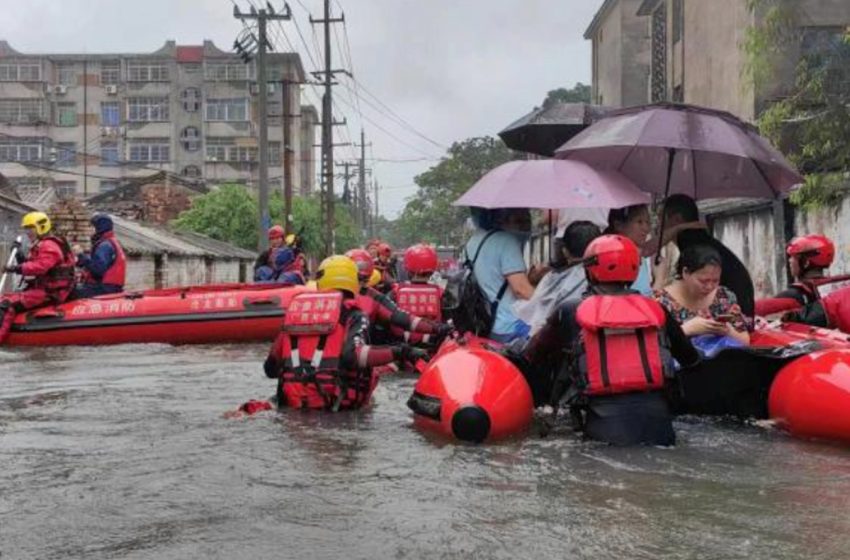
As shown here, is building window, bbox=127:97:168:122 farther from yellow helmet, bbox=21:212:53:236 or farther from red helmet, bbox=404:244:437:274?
red helmet, bbox=404:244:437:274

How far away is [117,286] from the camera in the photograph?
14.2 metres

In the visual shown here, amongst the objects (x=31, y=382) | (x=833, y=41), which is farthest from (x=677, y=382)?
(x=833, y=41)

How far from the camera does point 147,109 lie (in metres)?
64.9

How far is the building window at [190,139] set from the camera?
209 feet

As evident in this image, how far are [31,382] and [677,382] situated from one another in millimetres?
6285

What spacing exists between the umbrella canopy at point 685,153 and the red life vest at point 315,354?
1841mm

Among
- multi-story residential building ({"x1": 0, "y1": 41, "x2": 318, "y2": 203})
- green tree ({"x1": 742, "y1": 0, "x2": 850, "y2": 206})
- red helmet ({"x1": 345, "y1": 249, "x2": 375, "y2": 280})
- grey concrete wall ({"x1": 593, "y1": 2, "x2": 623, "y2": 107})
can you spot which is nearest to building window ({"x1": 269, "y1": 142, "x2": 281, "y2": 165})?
multi-story residential building ({"x1": 0, "y1": 41, "x2": 318, "y2": 203})

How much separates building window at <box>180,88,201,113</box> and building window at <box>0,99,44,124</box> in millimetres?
9336

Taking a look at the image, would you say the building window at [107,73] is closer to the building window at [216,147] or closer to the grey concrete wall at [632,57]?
the building window at [216,147]

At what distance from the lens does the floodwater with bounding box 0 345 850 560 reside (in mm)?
3637

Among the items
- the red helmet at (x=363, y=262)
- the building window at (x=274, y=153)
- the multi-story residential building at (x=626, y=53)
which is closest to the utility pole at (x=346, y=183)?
the building window at (x=274, y=153)

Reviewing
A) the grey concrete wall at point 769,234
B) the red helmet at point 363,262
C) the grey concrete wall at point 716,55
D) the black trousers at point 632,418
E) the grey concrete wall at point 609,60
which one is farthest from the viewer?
the grey concrete wall at point 609,60

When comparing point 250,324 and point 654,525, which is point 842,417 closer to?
point 654,525

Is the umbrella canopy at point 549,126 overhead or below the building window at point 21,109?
below
